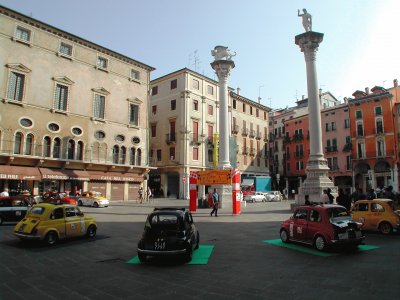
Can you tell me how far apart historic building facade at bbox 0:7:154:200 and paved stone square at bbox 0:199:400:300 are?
2071 cm

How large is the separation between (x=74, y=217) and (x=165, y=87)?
38336 millimetres

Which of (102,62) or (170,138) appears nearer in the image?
(102,62)

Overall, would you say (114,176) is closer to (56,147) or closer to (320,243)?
(56,147)

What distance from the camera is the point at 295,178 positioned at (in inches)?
2443

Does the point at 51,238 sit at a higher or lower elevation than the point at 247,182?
lower

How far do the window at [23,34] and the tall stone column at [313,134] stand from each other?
994 inches

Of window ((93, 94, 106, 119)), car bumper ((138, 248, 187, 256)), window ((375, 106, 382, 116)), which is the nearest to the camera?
car bumper ((138, 248, 187, 256))

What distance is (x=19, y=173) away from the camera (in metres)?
28.2

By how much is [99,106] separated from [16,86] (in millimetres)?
8931

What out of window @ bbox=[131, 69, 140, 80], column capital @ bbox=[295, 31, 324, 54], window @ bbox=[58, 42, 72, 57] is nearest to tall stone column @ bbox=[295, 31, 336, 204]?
column capital @ bbox=[295, 31, 324, 54]

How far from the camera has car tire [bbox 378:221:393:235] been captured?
42.4ft

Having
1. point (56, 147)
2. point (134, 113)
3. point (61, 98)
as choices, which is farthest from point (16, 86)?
point (134, 113)

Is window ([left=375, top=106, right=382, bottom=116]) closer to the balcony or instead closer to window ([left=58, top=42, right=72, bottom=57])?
the balcony

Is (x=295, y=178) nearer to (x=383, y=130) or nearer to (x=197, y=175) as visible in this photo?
(x=383, y=130)
